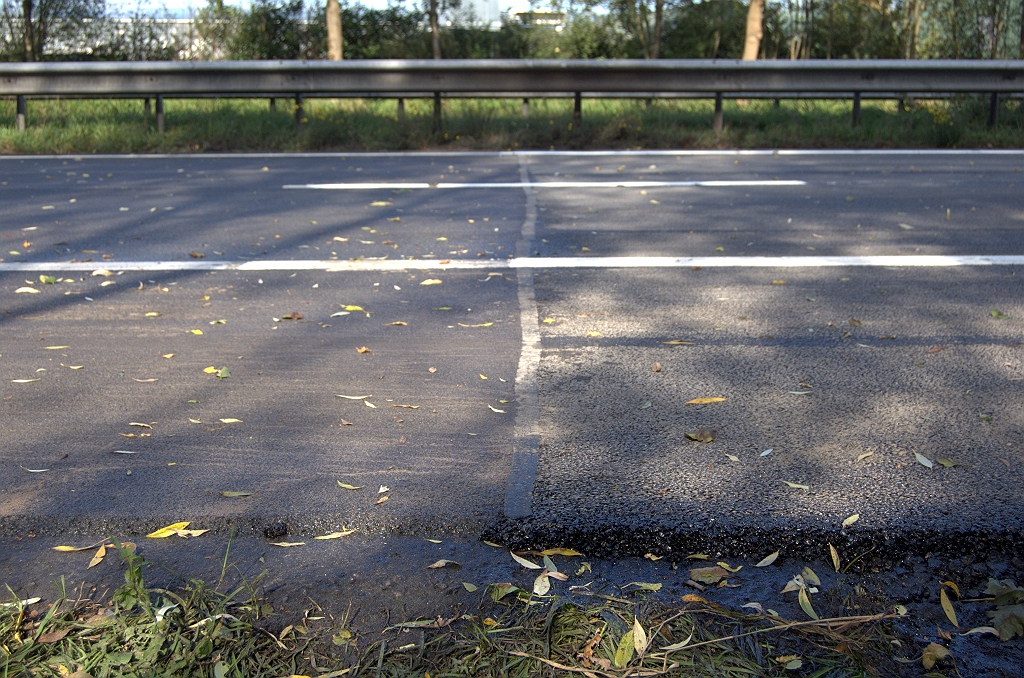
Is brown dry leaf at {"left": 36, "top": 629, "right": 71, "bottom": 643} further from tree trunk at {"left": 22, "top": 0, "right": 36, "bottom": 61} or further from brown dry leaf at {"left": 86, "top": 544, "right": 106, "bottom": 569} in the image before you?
tree trunk at {"left": 22, "top": 0, "right": 36, "bottom": 61}

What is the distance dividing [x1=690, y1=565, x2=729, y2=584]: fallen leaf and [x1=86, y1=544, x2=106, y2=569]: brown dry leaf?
1436 millimetres

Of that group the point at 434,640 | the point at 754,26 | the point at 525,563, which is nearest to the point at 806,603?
the point at 525,563

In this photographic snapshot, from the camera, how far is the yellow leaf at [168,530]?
2.30 m

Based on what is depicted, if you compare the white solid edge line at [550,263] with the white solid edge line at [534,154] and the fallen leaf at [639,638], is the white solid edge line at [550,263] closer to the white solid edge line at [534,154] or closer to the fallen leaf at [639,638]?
the fallen leaf at [639,638]

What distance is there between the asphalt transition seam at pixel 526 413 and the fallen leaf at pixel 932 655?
38.8 inches

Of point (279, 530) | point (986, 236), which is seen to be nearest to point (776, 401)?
point (279, 530)

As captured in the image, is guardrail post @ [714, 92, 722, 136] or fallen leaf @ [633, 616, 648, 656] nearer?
fallen leaf @ [633, 616, 648, 656]

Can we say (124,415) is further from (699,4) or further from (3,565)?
(699,4)

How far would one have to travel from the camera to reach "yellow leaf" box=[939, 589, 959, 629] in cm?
197

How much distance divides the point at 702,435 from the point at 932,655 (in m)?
1.09

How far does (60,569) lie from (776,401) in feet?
7.43

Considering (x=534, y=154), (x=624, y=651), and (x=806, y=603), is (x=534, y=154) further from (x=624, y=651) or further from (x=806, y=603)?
(x=624, y=651)

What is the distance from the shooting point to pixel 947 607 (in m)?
2.02

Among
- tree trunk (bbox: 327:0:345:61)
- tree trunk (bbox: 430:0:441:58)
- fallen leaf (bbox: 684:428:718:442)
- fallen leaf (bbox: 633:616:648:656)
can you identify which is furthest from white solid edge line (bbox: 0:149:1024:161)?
tree trunk (bbox: 430:0:441:58)
